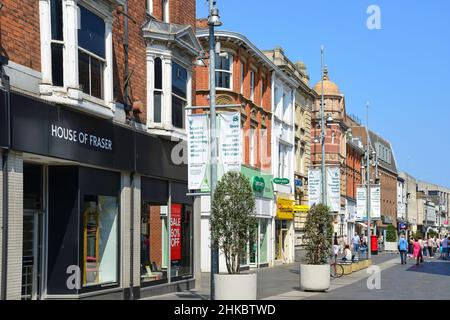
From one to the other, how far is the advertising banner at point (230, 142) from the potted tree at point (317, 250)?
17.0ft

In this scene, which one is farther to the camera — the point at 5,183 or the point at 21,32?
the point at 21,32

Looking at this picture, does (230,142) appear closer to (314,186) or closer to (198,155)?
(198,155)

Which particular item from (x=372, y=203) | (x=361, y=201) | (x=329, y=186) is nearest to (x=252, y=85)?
(x=329, y=186)

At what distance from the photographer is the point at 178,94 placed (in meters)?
21.7

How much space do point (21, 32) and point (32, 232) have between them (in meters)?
4.42

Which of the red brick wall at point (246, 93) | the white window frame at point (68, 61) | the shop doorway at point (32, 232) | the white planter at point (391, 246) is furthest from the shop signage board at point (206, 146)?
the white planter at point (391, 246)

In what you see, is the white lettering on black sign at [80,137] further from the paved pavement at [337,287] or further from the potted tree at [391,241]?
the potted tree at [391,241]

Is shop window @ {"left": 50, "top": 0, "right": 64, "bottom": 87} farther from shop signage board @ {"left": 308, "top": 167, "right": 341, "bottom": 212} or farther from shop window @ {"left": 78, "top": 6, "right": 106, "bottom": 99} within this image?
shop signage board @ {"left": 308, "top": 167, "right": 341, "bottom": 212}

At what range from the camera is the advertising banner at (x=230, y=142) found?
18406mm

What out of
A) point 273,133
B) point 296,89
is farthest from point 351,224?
point 273,133

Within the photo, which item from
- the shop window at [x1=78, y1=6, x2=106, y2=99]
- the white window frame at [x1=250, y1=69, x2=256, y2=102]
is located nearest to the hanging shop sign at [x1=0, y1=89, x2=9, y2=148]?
the shop window at [x1=78, y1=6, x2=106, y2=99]
